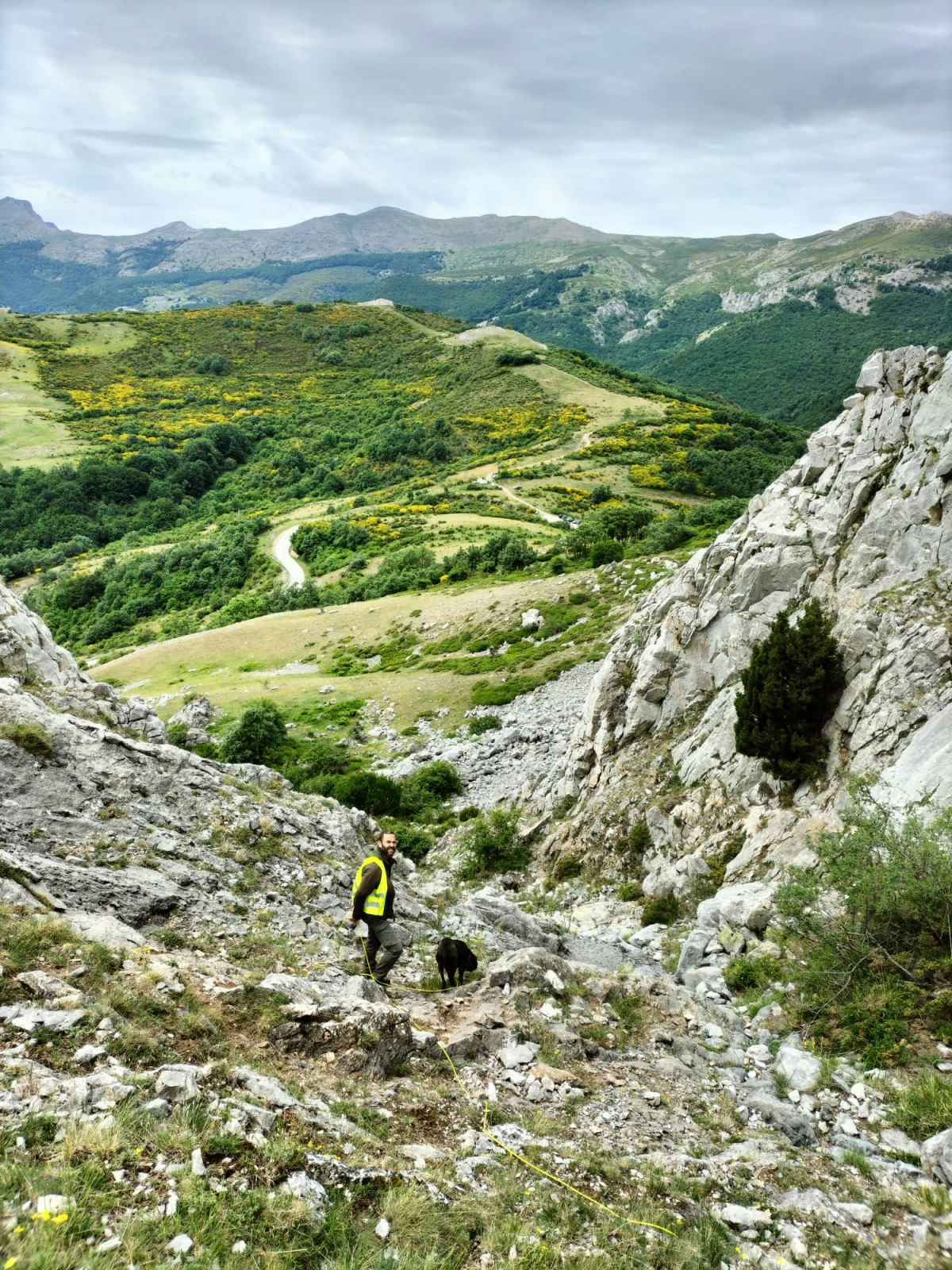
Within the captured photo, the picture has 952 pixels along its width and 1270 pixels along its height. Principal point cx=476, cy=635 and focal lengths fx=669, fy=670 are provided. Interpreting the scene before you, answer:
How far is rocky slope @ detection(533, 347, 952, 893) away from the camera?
1334 centimetres

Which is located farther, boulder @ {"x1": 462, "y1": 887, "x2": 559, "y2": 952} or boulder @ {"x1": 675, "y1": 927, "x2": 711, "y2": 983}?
boulder @ {"x1": 462, "y1": 887, "x2": 559, "y2": 952}

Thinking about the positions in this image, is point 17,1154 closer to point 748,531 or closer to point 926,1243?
point 926,1243

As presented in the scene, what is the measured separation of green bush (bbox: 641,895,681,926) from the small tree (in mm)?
3871

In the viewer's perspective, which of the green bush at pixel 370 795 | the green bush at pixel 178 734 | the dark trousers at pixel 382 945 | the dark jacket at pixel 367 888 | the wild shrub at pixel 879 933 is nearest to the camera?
the wild shrub at pixel 879 933

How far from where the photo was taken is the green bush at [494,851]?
2247 centimetres

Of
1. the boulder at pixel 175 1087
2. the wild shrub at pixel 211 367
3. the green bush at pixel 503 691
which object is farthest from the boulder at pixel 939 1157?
the wild shrub at pixel 211 367

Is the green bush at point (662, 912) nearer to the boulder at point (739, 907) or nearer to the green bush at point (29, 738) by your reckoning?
the boulder at point (739, 907)

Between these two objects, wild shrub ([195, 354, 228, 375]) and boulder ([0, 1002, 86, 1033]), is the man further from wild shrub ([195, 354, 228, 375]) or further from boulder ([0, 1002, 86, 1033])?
wild shrub ([195, 354, 228, 375])

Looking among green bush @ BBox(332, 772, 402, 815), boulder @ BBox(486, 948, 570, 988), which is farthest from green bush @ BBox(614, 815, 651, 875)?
green bush @ BBox(332, 772, 402, 815)

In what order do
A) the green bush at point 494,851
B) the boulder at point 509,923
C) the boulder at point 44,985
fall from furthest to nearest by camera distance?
the green bush at point 494,851 < the boulder at point 509,923 < the boulder at point 44,985

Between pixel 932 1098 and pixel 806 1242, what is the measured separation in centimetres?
260

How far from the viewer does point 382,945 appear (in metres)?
10.5

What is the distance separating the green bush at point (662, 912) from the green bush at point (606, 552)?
36.1m

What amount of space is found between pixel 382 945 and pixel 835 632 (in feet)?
39.6
